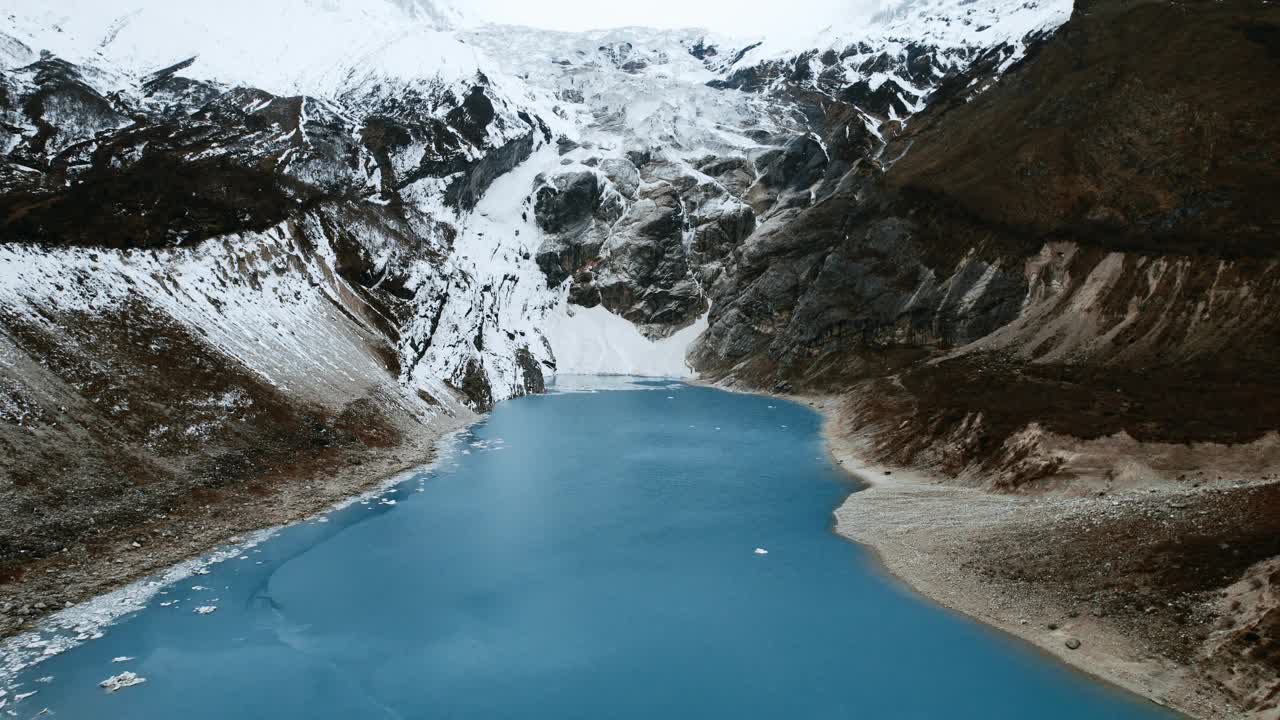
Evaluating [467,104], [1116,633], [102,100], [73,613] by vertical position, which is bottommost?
[1116,633]

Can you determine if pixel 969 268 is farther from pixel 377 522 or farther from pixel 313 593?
pixel 313 593

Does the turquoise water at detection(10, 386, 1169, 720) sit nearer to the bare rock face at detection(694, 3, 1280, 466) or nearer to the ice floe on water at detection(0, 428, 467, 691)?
the ice floe on water at detection(0, 428, 467, 691)

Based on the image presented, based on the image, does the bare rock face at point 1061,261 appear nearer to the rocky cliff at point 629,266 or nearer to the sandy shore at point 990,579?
the rocky cliff at point 629,266

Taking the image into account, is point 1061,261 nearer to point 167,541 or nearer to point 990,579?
point 990,579

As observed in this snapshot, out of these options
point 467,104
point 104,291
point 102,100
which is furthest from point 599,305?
point 104,291

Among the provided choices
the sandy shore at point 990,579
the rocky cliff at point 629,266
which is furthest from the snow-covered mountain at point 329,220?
the sandy shore at point 990,579

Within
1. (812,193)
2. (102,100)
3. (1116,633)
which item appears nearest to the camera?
(1116,633)
